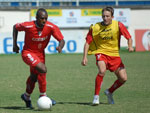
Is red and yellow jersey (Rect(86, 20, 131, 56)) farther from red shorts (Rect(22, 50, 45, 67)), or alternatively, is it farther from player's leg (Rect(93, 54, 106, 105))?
red shorts (Rect(22, 50, 45, 67))

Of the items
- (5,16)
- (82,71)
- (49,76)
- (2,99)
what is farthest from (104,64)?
(5,16)

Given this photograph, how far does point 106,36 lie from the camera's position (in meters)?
9.41

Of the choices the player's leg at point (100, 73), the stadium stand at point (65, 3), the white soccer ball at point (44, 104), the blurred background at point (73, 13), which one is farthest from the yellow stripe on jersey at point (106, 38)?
the stadium stand at point (65, 3)

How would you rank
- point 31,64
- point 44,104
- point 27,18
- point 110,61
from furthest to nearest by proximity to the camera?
point 27,18 < point 110,61 < point 31,64 < point 44,104

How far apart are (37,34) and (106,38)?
1.51 meters

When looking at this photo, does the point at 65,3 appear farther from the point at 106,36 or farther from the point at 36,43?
the point at 36,43

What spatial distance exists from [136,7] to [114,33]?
24.7 m

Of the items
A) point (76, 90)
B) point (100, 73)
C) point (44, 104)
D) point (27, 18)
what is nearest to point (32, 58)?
point (44, 104)

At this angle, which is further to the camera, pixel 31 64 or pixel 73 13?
pixel 73 13

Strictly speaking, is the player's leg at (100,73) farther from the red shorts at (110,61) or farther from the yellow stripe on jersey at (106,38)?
the yellow stripe on jersey at (106,38)

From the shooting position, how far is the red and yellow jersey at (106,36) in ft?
30.7

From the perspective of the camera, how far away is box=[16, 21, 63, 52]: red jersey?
28.8 feet

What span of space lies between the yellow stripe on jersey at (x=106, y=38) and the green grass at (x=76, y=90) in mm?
1069

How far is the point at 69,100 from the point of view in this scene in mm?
9914
